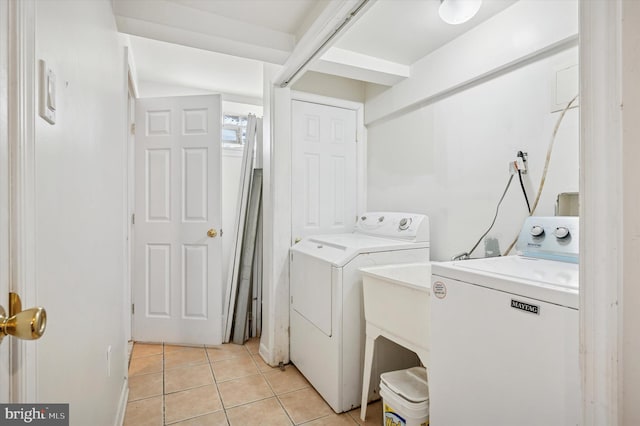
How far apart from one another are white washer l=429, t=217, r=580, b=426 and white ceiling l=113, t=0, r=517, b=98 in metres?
1.29

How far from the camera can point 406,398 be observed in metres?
1.52

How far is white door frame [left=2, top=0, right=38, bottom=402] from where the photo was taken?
0.62m

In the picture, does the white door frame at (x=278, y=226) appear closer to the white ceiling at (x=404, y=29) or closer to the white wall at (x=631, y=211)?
the white ceiling at (x=404, y=29)

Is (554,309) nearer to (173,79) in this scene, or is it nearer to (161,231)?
(161,231)

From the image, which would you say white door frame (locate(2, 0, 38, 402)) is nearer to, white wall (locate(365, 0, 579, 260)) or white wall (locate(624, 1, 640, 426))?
white wall (locate(624, 1, 640, 426))

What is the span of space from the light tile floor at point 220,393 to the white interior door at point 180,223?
0.26 m

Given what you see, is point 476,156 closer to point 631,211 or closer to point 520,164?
point 520,164

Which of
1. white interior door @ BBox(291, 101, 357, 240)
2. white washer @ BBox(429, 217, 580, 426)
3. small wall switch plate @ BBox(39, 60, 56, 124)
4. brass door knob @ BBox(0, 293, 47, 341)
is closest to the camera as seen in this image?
brass door knob @ BBox(0, 293, 47, 341)

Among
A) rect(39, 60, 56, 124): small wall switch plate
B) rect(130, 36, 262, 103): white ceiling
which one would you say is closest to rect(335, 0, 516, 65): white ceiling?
rect(130, 36, 262, 103): white ceiling

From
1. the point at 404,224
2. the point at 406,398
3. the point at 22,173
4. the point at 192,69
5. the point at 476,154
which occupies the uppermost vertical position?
the point at 192,69

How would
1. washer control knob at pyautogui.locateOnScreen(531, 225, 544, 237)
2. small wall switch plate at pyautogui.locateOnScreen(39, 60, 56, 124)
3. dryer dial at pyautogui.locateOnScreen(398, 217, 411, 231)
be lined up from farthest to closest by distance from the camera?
dryer dial at pyautogui.locateOnScreen(398, 217, 411, 231) → washer control knob at pyautogui.locateOnScreen(531, 225, 544, 237) → small wall switch plate at pyautogui.locateOnScreen(39, 60, 56, 124)

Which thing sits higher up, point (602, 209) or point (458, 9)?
point (458, 9)

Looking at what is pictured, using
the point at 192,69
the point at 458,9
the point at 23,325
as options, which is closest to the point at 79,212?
the point at 23,325

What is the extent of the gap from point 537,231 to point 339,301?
1060mm
